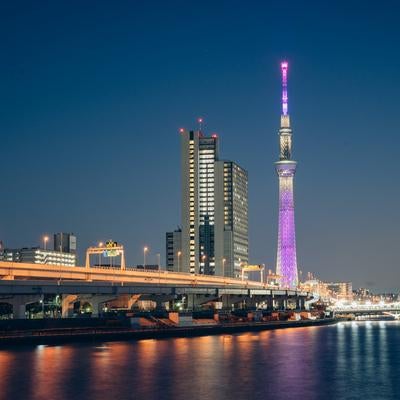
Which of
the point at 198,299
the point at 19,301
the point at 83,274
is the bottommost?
the point at 19,301

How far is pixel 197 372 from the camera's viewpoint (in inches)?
3206

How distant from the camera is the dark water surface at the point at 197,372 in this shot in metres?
68.6

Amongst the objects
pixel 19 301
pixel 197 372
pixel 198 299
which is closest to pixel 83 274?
pixel 19 301

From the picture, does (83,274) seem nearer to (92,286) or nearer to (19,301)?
(92,286)

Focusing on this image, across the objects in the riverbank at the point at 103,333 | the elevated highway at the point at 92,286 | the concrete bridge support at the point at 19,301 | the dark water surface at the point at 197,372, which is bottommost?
the dark water surface at the point at 197,372

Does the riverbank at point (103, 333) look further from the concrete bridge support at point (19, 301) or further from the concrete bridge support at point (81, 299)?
the concrete bridge support at point (81, 299)

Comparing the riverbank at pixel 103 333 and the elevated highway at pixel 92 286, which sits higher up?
the elevated highway at pixel 92 286

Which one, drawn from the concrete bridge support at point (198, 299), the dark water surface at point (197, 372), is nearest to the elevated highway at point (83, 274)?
the concrete bridge support at point (198, 299)

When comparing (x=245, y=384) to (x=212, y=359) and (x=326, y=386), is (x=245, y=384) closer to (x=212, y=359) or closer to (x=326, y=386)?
(x=326, y=386)

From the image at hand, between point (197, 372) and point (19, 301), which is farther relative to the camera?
point (19, 301)

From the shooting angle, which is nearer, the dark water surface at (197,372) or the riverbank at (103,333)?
the dark water surface at (197,372)

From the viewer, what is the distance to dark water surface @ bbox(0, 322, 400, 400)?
68.6 metres

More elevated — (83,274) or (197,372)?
(83,274)

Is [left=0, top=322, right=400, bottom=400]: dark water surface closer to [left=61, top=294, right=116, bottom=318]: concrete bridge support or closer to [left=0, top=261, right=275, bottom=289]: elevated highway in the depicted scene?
[left=0, top=261, right=275, bottom=289]: elevated highway
